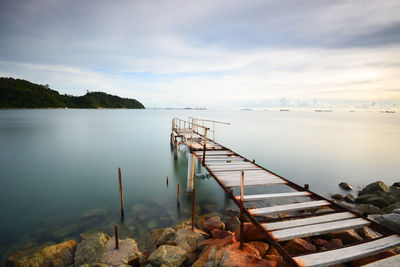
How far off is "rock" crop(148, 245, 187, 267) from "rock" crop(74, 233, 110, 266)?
1.96 metres

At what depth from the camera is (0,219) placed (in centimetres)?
1000

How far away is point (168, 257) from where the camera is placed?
5.81 metres

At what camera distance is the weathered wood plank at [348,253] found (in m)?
3.75

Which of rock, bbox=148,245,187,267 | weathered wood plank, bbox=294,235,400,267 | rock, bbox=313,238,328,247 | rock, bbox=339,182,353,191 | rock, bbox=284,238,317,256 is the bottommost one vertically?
rock, bbox=339,182,353,191

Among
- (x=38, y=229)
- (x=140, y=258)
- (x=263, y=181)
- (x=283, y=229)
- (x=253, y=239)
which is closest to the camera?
(x=283, y=229)

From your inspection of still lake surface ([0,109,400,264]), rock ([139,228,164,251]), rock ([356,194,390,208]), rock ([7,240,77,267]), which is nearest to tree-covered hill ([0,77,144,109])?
still lake surface ([0,109,400,264])

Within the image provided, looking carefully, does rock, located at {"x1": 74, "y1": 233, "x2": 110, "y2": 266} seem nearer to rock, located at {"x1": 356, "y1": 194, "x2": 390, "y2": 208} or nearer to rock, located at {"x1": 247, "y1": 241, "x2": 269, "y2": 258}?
rock, located at {"x1": 247, "y1": 241, "x2": 269, "y2": 258}

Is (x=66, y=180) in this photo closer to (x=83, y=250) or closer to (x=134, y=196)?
(x=134, y=196)

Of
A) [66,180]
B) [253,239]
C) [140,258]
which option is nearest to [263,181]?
[253,239]

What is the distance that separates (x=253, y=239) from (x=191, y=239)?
2.39 metres

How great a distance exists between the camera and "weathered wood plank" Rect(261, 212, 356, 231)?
4.79 meters

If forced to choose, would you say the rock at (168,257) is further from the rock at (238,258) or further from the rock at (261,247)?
the rock at (261,247)

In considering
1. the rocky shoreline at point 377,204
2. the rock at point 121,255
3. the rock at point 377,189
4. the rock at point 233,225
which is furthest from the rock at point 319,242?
the rock at point 377,189

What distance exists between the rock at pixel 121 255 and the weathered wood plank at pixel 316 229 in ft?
15.5
